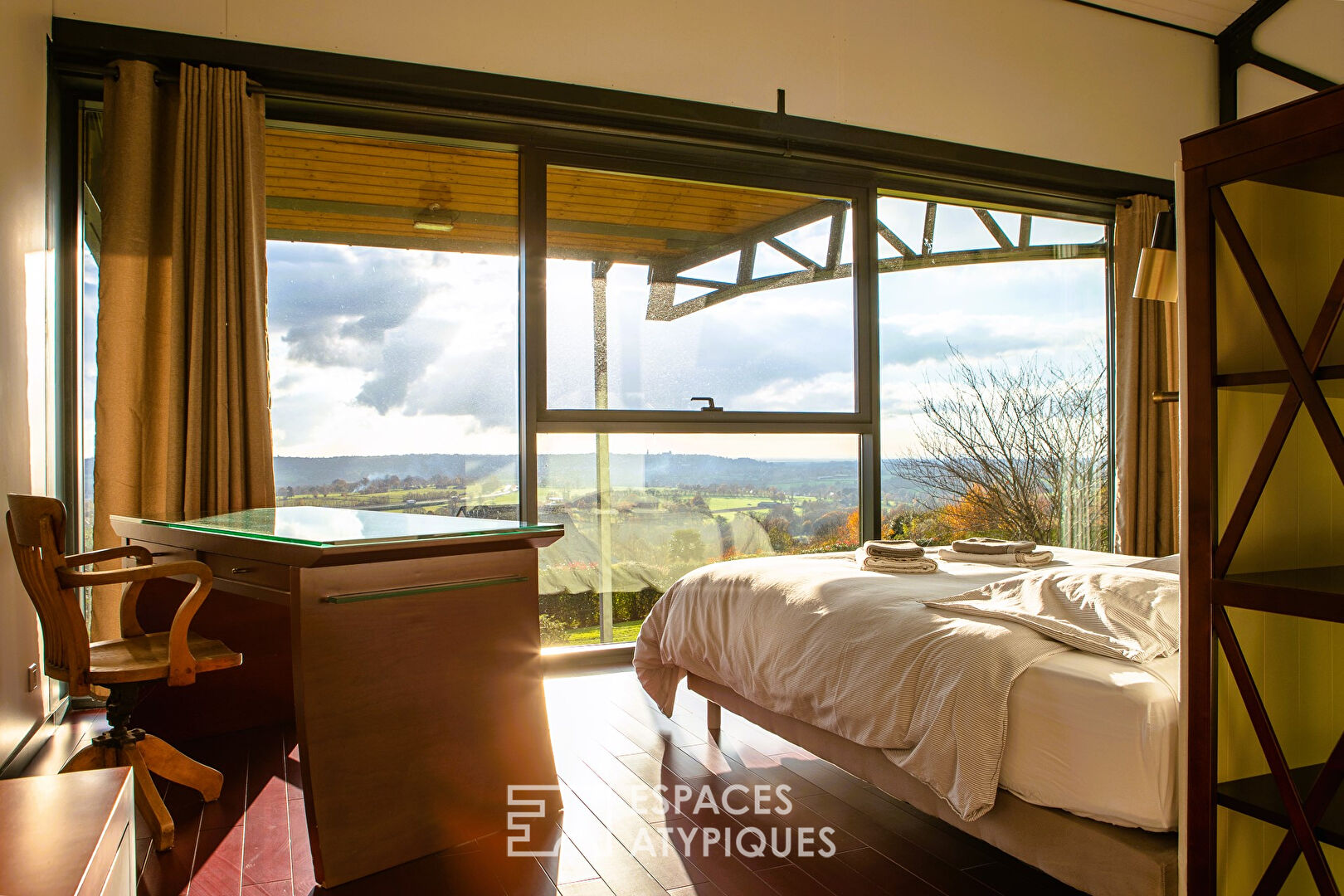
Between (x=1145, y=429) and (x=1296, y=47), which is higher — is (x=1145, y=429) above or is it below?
below

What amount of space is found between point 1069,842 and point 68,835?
1564mm

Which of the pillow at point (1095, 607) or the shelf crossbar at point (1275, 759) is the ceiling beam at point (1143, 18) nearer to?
the pillow at point (1095, 607)

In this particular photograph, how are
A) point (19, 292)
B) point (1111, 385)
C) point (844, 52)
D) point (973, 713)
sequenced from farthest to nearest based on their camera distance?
1. point (1111, 385)
2. point (844, 52)
3. point (19, 292)
4. point (973, 713)

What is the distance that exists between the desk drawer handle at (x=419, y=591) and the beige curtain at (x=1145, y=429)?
13.1ft

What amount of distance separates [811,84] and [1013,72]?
1289 millimetres

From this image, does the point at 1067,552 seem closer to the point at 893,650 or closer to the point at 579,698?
the point at 893,650

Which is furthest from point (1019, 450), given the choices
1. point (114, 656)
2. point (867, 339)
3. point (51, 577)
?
point (51, 577)

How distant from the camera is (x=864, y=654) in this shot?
215 cm

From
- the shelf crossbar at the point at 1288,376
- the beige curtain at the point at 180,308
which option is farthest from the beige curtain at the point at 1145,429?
the beige curtain at the point at 180,308

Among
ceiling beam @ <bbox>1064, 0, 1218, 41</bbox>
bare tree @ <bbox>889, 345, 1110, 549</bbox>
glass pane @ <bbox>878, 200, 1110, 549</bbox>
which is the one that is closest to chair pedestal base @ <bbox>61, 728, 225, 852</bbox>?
glass pane @ <bbox>878, 200, 1110, 549</bbox>

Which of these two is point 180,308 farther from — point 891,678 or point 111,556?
point 891,678

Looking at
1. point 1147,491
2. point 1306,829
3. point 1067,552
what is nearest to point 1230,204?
point 1306,829

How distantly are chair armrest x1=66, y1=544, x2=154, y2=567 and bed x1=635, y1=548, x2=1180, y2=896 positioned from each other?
1785 millimetres

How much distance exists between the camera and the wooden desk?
2047 mm
